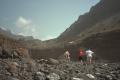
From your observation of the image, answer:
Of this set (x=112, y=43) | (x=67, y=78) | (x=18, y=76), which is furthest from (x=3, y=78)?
(x=112, y=43)

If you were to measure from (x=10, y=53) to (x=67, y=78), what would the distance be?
9027mm

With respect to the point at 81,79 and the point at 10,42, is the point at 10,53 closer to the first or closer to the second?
the point at 10,42

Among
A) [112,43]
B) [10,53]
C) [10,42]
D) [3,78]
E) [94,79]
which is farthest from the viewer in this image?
[112,43]

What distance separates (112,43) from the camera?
70.2 metres

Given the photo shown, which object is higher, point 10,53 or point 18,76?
point 10,53

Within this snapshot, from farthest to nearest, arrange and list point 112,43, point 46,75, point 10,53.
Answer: point 112,43 → point 10,53 → point 46,75

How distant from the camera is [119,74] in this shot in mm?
16094

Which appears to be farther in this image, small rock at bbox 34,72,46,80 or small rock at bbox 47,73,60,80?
small rock at bbox 47,73,60,80

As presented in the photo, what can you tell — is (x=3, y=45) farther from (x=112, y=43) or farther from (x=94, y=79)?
(x=112, y=43)

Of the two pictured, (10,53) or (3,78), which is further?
(10,53)

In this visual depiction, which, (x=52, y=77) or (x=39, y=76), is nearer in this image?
(x=39, y=76)

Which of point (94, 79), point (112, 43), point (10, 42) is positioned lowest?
point (94, 79)

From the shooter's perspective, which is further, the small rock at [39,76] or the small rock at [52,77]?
the small rock at [52,77]

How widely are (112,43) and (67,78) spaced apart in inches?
2296
